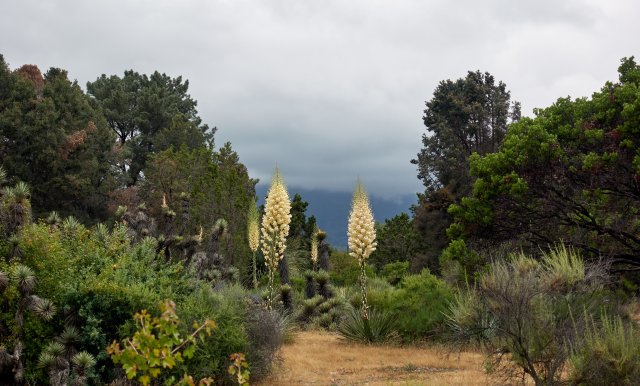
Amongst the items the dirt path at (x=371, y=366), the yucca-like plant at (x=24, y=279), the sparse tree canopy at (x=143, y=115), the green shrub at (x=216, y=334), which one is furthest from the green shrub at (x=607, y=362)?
the sparse tree canopy at (x=143, y=115)

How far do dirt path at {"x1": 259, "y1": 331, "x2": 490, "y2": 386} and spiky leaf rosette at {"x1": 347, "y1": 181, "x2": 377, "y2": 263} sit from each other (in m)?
2.39

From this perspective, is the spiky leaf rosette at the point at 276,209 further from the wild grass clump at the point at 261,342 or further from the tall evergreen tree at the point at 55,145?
the tall evergreen tree at the point at 55,145

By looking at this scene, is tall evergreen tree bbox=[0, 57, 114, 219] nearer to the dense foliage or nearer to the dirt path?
the dirt path

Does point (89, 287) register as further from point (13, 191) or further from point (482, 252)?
point (482, 252)

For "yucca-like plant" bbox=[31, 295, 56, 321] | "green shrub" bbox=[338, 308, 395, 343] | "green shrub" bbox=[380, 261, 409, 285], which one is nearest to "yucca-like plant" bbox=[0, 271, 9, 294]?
"yucca-like plant" bbox=[31, 295, 56, 321]

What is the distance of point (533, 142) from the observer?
48.1 ft

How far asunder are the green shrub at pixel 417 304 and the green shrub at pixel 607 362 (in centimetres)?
722

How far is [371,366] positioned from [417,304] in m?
3.71

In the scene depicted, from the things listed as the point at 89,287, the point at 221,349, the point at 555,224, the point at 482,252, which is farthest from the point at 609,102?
the point at 89,287

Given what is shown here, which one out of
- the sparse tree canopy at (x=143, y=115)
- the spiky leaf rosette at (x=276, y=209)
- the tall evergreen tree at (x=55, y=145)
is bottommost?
the spiky leaf rosette at (x=276, y=209)

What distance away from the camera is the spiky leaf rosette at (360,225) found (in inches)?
605

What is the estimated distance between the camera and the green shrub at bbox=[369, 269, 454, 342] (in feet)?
52.9

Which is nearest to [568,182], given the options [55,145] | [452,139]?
[452,139]

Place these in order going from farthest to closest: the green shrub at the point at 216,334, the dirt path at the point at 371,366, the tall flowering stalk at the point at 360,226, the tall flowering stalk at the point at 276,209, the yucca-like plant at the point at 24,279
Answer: the tall flowering stalk at the point at 360,226
the tall flowering stalk at the point at 276,209
the dirt path at the point at 371,366
the green shrub at the point at 216,334
the yucca-like plant at the point at 24,279
